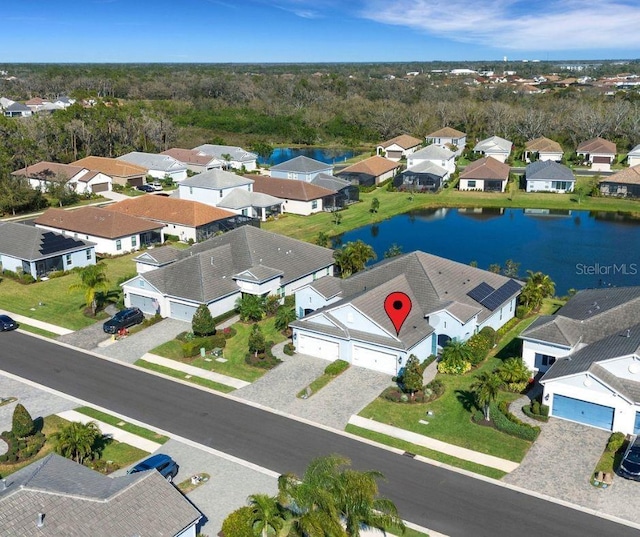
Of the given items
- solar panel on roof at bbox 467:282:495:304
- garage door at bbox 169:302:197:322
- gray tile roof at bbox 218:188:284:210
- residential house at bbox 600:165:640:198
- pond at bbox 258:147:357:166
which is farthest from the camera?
pond at bbox 258:147:357:166

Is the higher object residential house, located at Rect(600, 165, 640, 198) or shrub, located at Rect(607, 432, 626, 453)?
residential house, located at Rect(600, 165, 640, 198)

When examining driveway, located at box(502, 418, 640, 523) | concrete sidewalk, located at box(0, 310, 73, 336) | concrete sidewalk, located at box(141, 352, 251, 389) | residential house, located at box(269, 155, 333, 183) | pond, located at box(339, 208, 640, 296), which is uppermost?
residential house, located at box(269, 155, 333, 183)

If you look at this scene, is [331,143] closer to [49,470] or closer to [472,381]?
[472,381]

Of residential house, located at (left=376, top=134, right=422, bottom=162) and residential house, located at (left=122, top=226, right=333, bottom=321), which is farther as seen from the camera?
residential house, located at (left=376, top=134, right=422, bottom=162)

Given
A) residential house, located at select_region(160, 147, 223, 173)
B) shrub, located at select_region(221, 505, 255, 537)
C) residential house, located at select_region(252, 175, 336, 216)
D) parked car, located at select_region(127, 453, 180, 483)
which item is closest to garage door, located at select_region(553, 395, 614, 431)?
shrub, located at select_region(221, 505, 255, 537)

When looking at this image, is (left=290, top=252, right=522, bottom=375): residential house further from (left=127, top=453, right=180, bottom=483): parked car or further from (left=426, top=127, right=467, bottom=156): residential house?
(left=426, top=127, right=467, bottom=156): residential house

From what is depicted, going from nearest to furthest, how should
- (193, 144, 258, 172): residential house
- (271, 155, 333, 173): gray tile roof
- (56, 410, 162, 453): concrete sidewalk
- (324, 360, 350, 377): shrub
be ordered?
(56, 410, 162, 453): concrete sidewalk, (324, 360, 350, 377): shrub, (271, 155, 333, 173): gray tile roof, (193, 144, 258, 172): residential house

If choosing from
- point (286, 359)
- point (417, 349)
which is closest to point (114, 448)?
point (286, 359)
